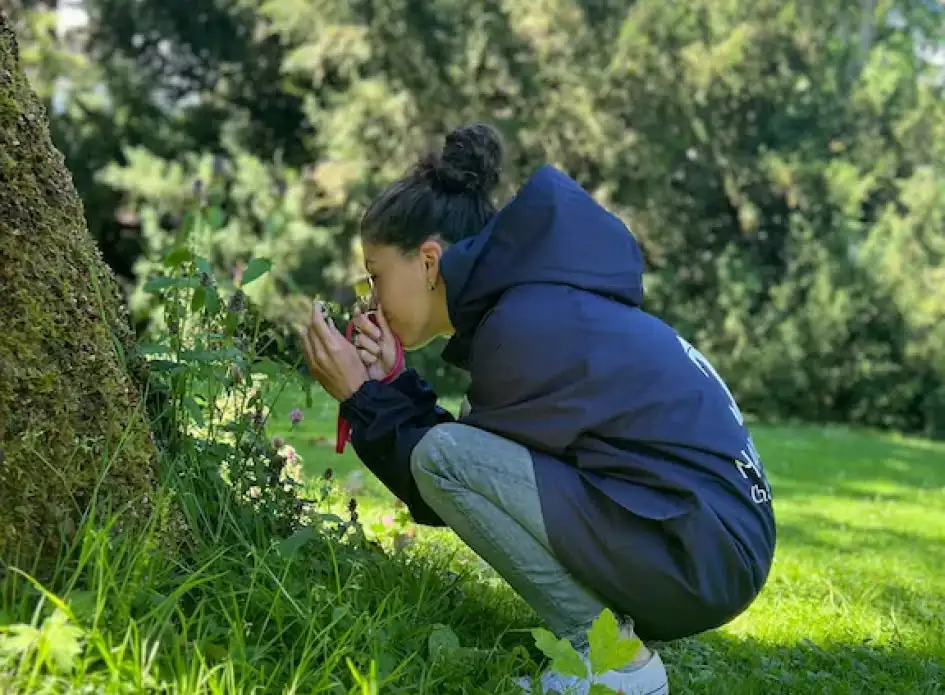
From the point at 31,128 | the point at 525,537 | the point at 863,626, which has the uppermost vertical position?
the point at 31,128

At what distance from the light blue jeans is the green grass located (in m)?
0.12

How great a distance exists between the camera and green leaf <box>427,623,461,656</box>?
1.97 meters

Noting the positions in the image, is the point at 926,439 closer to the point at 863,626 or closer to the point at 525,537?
the point at 863,626

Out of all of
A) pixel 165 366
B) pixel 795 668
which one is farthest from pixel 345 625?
pixel 795 668

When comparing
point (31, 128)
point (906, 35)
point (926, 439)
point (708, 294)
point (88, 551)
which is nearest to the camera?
point (88, 551)

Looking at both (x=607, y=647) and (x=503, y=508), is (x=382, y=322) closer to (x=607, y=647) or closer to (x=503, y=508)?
(x=503, y=508)

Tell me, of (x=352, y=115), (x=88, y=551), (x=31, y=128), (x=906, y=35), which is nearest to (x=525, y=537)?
(x=88, y=551)

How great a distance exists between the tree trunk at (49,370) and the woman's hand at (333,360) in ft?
1.54

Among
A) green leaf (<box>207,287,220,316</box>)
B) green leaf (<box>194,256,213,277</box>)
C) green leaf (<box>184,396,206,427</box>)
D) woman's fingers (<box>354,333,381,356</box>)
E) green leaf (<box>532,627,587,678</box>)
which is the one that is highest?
green leaf (<box>194,256,213,277</box>)

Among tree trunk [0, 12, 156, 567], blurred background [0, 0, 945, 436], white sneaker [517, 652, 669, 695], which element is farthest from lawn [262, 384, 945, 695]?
blurred background [0, 0, 945, 436]

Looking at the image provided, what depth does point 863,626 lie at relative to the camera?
312cm

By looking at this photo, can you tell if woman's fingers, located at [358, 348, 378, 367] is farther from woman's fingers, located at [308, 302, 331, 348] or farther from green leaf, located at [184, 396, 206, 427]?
green leaf, located at [184, 396, 206, 427]

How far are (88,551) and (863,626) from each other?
230 centimetres

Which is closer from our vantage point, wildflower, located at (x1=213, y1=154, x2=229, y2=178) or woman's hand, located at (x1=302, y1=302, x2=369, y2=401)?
woman's hand, located at (x1=302, y1=302, x2=369, y2=401)
